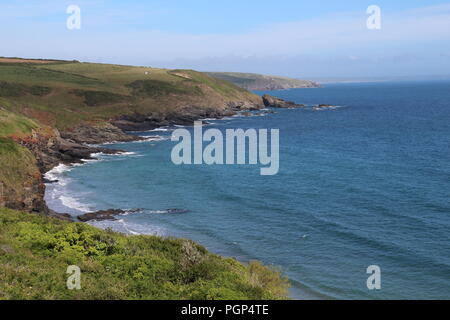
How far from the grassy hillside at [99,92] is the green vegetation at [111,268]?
6901 cm

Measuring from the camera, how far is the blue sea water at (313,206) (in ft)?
112

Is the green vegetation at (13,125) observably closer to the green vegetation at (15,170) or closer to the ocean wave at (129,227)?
the green vegetation at (15,170)

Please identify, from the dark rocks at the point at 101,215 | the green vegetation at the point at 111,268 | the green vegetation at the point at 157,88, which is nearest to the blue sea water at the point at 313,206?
the dark rocks at the point at 101,215

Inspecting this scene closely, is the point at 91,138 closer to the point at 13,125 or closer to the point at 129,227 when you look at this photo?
the point at 13,125

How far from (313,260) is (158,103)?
11092cm

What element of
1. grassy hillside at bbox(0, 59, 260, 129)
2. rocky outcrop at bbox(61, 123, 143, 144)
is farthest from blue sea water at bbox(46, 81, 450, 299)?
grassy hillside at bbox(0, 59, 260, 129)

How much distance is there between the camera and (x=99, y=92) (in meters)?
135

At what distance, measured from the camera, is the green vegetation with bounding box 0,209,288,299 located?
18.6 metres

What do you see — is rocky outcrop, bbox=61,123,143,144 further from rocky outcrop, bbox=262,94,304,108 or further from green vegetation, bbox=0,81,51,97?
rocky outcrop, bbox=262,94,304,108

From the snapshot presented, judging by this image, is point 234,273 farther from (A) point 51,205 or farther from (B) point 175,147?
(B) point 175,147

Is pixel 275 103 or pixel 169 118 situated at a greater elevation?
pixel 275 103

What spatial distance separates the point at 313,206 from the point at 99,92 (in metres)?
101

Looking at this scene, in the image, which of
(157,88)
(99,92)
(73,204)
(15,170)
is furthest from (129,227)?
(157,88)

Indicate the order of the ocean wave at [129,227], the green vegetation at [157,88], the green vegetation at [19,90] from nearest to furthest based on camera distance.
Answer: the ocean wave at [129,227] → the green vegetation at [19,90] → the green vegetation at [157,88]
